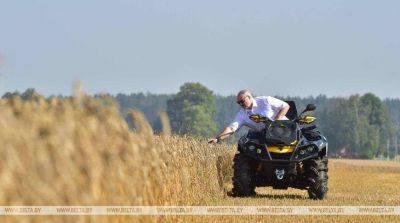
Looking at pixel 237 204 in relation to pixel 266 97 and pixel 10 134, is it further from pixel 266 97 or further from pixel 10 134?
pixel 10 134

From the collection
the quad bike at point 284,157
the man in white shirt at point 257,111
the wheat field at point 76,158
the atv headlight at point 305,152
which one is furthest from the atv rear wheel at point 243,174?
the wheat field at point 76,158

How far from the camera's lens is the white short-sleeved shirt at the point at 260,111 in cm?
1794

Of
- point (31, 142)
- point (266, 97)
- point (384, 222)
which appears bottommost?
point (384, 222)

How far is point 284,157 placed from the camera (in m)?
17.6

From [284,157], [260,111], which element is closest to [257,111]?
[260,111]

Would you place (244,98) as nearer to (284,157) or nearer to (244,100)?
(244,100)

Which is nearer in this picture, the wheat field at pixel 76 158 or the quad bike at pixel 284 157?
the wheat field at pixel 76 158

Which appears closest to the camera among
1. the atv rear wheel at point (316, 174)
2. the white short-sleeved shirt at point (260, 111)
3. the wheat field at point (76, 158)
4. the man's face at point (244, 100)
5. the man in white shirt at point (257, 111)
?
the wheat field at point (76, 158)

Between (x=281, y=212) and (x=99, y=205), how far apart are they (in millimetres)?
7141

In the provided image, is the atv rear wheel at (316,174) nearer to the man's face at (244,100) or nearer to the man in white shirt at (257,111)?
the man in white shirt at (257,111)

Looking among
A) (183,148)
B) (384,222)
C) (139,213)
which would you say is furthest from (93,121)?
(183,148)

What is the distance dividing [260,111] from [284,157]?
1022 millimetres

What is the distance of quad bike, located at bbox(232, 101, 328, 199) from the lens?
17.6m

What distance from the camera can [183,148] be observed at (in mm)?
15422
